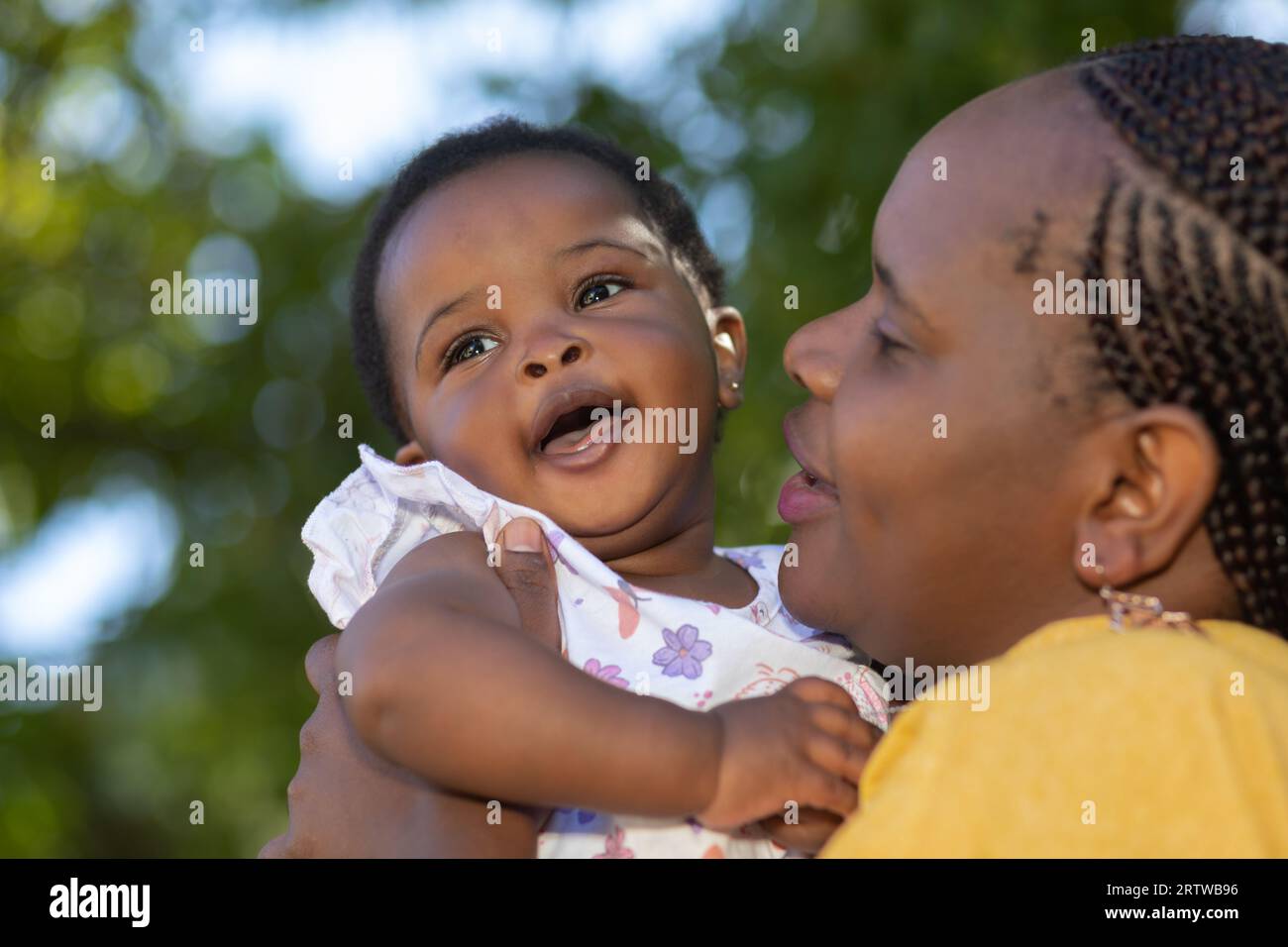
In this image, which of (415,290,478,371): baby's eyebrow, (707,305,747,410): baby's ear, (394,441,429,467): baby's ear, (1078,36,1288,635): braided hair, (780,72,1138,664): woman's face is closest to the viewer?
(1078,36,1288,635): braided hair

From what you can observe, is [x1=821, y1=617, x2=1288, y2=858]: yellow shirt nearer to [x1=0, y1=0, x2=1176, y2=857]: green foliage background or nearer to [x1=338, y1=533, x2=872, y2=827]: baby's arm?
[x1=338, y1=533, x2=872, y2=827]: baby's arm

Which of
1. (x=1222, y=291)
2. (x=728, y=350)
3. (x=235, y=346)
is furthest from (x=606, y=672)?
(x=235, y=346)

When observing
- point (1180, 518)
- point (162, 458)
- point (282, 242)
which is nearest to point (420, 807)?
point (1180, 518)

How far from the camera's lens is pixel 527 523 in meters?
2.41

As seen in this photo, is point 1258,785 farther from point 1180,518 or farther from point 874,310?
point 874,310

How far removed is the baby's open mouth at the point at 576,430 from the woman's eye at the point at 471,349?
21 centimetres

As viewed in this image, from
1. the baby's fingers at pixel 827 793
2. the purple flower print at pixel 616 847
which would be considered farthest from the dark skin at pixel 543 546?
the purple flower print at pixel 616 847

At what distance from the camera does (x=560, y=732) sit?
6.07 ft

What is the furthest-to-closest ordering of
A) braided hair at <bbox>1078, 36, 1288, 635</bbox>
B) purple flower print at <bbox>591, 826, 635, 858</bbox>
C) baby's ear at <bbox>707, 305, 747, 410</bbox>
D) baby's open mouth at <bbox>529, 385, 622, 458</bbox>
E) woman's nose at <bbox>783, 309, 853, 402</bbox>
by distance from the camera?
baby's ear at <bbox>707, 305, 747, 410</bbox>, baby's open mouth at <bbox>529, 385, 622, 458</bbox>, woman's nose at <bbox>783, 309, 853, 402</bbox>, purple flower print at <bbox>591, 826, 635, 858</bbox>, braided hair at <bbox>1078, 36, 1288, 635</bbox>

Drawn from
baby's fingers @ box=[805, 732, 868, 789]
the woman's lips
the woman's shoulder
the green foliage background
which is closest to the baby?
baby's fingers @ box=[805, 732, 868, 789]

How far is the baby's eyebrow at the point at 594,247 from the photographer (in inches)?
108

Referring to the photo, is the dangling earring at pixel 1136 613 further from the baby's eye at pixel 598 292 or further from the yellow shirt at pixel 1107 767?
the baby's eye at pixel 598 292

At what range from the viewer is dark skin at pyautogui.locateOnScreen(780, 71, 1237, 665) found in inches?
75.5
